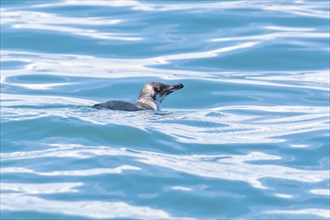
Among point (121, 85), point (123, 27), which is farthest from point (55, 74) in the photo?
point (123, 27)

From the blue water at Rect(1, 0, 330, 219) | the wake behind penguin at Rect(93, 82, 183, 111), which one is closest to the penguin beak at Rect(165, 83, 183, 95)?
the wake behind penguin at Rect(93, 82, 183, 111)

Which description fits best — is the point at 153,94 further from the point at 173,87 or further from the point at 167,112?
the point at 167,112

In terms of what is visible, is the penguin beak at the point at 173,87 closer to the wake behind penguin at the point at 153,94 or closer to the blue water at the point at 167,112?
the wake behind penguin at the point at 153,94

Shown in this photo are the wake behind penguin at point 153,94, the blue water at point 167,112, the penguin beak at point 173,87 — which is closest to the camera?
the blue water at point 167,112

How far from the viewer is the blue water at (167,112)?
9680 mm

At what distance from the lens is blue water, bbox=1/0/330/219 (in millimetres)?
9680

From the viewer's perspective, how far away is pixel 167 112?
14672 mm

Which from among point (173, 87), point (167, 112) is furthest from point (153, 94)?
point (167, 112)

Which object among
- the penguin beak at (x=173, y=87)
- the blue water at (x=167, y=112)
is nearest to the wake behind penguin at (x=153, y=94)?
the penguin beak at (x=173, y=87)

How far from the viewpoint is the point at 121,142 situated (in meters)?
11.7

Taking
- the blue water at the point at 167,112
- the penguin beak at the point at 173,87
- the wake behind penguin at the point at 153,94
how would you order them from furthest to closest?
1. the penguin beak at the point at 173,87
2. the wake behind penguin at the point at 153,94
3. the blue water at the point at 167,112

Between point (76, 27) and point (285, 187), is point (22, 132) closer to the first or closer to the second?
point (285, 187)

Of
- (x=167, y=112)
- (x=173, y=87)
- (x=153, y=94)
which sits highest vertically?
(x=173, y=87)

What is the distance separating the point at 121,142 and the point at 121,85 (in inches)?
224
